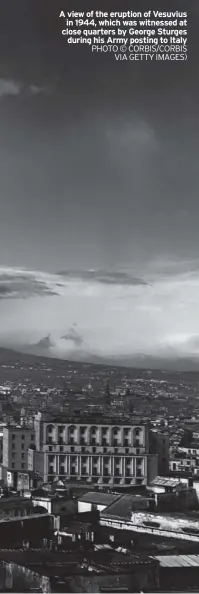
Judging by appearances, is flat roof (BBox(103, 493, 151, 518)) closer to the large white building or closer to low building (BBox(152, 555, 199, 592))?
low building (BBox(152, 555, 199, 592))

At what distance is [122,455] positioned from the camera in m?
7.78

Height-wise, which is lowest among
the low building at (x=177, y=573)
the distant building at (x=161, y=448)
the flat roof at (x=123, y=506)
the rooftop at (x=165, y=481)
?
→ the low building at (x=177, y=573)

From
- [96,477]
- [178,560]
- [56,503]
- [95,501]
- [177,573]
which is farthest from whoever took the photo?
[96,477]

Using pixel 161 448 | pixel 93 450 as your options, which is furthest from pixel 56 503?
pixel 161 448

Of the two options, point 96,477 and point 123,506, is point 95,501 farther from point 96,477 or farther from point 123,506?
point 96,477

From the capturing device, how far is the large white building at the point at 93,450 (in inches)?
306

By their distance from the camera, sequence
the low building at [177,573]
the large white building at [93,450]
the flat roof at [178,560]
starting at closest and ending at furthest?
the low building at [177,573] → the flat roof at [178,560] → the large white building at [93,450]

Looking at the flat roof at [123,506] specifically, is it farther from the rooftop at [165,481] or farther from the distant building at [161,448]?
the distant building at [161,448]

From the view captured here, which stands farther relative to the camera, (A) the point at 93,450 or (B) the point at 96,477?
(A) the point at 93,450

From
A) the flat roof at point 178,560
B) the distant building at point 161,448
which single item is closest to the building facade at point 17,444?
the distant building at point 161,448

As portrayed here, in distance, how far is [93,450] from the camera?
7918 mm

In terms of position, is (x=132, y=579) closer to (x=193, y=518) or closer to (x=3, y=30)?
(x=193, y=518)

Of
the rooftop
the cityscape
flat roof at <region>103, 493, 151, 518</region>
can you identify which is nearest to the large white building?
the cityscape

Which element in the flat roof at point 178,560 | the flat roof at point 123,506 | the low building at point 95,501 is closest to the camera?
the flat roof at point 178,560
